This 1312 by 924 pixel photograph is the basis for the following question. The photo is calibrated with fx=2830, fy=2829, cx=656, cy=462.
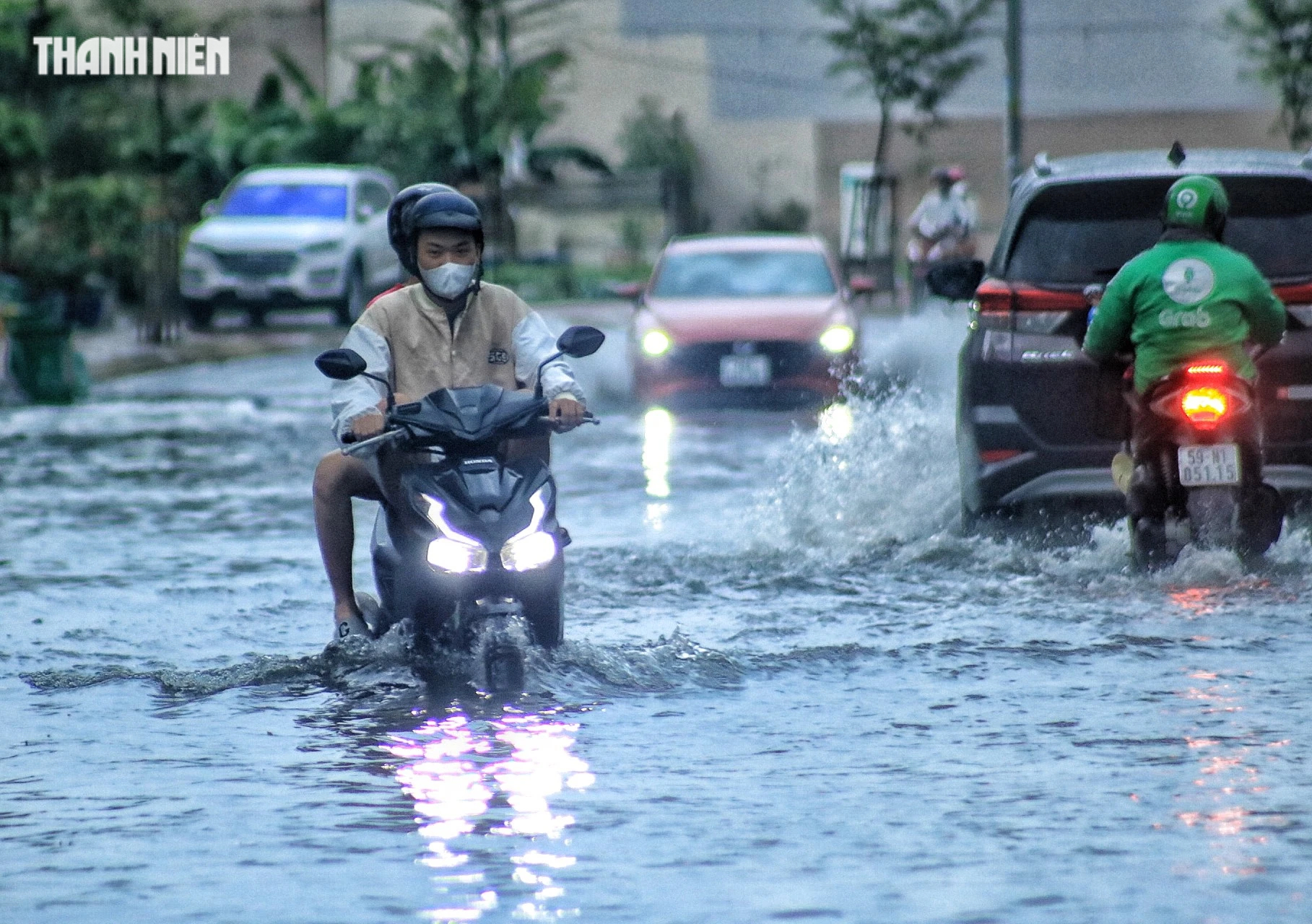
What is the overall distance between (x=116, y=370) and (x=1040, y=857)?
22.8 meters

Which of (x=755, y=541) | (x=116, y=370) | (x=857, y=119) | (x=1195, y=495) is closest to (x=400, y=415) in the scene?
(x=1195, y=495)

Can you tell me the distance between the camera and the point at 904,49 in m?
48.2

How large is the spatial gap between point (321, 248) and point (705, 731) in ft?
88.9

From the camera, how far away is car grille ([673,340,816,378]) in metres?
20.7

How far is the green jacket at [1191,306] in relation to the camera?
1054 centimetres

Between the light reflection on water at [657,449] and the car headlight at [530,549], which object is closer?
the car headlight at [530,549]

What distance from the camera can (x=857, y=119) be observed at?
5825 centimetres

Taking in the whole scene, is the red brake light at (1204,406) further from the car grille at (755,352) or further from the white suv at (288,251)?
the white suv at (288,251)

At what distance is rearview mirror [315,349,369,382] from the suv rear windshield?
4027 mm

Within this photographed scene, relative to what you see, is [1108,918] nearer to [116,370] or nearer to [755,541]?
[755,541]

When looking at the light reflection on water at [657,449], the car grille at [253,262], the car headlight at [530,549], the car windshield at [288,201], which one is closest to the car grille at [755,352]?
the light reflection on water at [657,449]

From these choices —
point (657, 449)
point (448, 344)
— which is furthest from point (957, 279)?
point (657, 449)

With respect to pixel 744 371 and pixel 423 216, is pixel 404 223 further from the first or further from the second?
pixel 744 371

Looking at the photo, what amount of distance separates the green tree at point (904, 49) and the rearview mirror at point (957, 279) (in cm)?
3602
